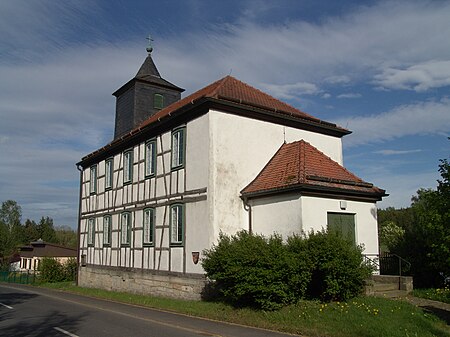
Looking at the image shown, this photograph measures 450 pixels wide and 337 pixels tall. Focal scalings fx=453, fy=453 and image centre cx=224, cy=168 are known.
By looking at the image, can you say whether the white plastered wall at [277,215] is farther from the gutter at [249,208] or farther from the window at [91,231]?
the window at [91,231]

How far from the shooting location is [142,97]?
27359 millimetres

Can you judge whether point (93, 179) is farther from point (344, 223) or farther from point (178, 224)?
point (344, 223)

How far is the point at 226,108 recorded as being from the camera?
17328mm

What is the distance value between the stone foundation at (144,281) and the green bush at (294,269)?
3895 millimetres

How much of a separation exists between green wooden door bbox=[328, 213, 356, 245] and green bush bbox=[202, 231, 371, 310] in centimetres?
255

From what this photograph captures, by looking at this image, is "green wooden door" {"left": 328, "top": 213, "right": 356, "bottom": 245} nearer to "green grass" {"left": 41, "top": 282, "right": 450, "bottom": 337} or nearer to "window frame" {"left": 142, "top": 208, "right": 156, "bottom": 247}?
"green grass" {"left": 41, "top": 282, "right": 450, "bottom": 337}

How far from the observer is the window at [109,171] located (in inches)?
1006

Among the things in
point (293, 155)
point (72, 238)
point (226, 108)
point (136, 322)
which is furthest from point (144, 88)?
point (72, 238)

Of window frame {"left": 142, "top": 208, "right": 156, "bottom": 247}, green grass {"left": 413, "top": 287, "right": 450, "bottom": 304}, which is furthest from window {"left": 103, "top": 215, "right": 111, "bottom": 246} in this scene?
green grass {"left": 413, "top": 287, "right": 450, "bottom": 304}

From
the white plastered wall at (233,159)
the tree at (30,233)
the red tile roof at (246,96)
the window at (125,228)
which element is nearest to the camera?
the white plastered wall at (233,159)

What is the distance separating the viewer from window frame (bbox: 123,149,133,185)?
2308 centimetres

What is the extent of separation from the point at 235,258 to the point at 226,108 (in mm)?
6412

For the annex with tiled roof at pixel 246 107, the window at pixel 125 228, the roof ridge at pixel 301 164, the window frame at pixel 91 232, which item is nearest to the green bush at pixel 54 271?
the window frame at pixel 91 232

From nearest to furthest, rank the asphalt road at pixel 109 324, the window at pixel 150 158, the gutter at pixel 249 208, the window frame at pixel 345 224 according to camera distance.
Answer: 1. the asphalt road at pixel 109 324
2. the window frame at pixel 345 224
3. the gutter at pixel 249 208
4. the window at pixel 150 158
